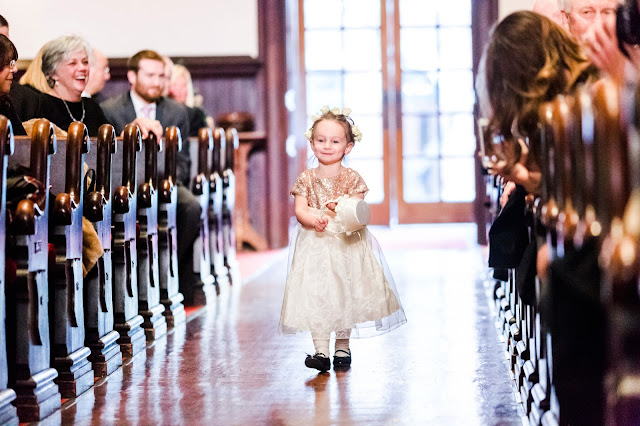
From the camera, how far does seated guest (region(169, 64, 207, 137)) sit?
296 inches

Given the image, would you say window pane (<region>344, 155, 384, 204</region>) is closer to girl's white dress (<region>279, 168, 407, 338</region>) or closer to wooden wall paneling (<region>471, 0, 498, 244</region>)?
wooden wall paneling (<region>471, 0, 498, 244</region>)

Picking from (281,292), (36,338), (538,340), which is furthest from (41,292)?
(281,292)

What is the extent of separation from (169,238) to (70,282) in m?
1.62

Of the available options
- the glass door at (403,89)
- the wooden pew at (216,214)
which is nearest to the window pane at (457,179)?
the glass door at (403,89)

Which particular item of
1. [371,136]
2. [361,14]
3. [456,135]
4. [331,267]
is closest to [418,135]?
[456,135]

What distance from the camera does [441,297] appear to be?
6074 millimetres

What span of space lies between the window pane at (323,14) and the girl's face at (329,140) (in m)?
6.69

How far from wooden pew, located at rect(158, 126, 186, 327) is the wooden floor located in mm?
143

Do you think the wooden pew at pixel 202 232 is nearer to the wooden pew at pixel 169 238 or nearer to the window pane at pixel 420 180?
the wooden pew at pixel 169 238

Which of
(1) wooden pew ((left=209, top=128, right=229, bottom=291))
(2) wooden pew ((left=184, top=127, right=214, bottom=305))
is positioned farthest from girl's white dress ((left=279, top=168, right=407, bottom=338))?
(1) wooden pew ((left=209, top=128, right=229, bottom=291))

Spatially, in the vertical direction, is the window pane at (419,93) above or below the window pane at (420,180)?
above

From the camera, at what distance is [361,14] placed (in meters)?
10.6

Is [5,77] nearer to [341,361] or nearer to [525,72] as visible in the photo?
[341,361]

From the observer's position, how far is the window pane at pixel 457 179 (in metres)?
10.7
